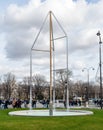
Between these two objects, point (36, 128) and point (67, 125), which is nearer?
point (36, 128)

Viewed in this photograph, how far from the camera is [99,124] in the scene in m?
22.4

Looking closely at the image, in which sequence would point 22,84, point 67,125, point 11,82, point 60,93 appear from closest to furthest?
point 67,125 → point 60,93 → point 11,82 → point 22,84

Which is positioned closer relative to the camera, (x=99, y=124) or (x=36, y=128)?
(x=36, y=128)

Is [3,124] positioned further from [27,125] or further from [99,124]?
[99,124]

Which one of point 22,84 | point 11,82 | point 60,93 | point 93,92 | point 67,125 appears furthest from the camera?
point 93,92

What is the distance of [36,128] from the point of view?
20094mm

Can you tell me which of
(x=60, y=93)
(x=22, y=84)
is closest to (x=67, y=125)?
(x=60, y=93)

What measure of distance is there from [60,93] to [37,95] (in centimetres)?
757

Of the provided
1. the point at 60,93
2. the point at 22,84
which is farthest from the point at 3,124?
the point at 22,84

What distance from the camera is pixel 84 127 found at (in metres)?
20.9

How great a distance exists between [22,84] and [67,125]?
120116 mm

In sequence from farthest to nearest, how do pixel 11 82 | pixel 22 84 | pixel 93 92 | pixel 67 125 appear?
1. pixel 93 92
2. pixel 22 84
3. pixel 11 82
4. pixel 67 125

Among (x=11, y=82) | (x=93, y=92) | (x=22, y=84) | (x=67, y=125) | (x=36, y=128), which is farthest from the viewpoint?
(x=93, y=92)

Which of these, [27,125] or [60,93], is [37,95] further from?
[27,125]
